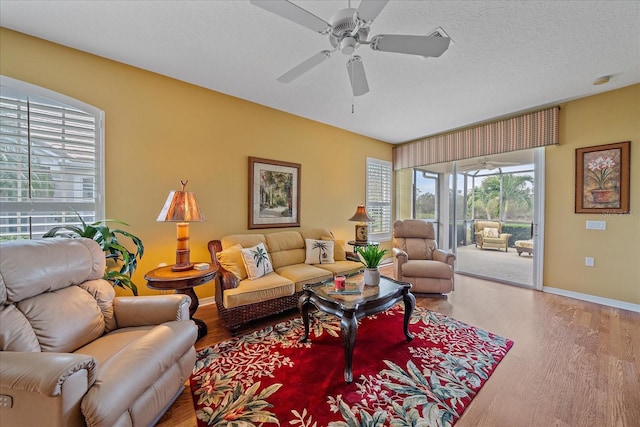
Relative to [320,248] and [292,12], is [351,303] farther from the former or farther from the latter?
[292,12]

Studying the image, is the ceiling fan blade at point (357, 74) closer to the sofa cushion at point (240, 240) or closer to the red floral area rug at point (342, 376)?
the sofa cushion at point (240, 240)

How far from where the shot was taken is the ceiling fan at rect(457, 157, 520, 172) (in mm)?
4258

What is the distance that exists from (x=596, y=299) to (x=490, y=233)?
64.0 inches

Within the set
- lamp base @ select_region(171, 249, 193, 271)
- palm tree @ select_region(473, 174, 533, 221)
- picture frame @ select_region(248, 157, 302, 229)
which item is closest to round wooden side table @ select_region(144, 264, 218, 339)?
lamp base @ select_region(171, 249, 193, 271)

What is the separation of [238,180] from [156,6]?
192 cm

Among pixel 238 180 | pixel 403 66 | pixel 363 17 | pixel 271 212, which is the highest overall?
pixel 403 66

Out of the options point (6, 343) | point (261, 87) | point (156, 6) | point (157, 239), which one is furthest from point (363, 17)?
point (157, 239)

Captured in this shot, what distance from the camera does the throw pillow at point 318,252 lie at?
3459mm

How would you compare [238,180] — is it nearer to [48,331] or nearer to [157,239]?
[157,239]

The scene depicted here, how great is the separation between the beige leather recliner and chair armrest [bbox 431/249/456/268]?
3.34 meters

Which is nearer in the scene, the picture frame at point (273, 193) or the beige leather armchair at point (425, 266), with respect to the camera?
the beige leather armchair at point (425, 266)

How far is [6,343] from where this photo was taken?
1180 millimetres

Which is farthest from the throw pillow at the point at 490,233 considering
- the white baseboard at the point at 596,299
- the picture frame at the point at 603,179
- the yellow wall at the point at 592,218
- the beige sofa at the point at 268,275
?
the beige sofa at the point at 268,275

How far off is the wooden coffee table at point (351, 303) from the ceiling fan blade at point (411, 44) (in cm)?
187
